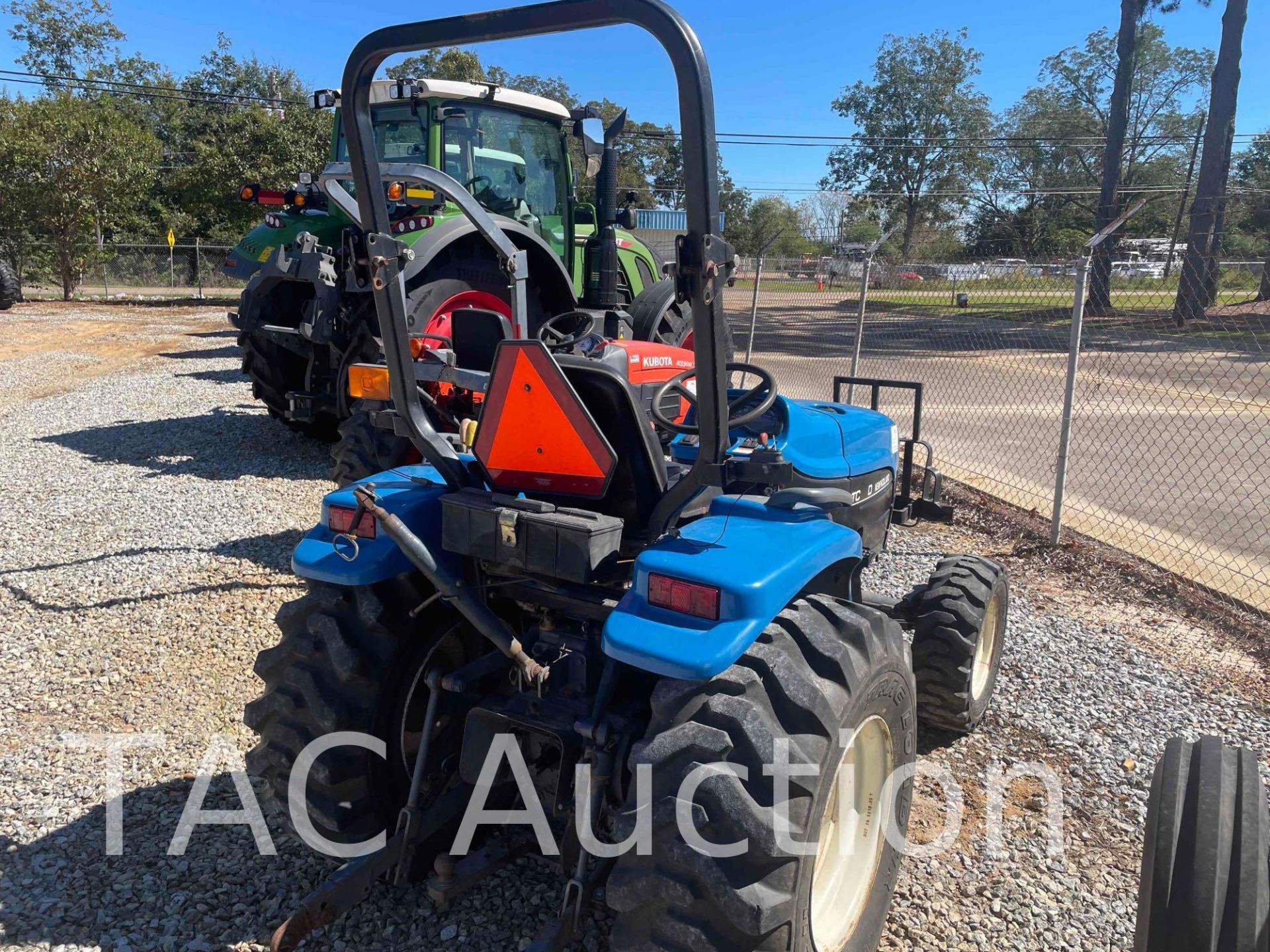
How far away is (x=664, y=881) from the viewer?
1.66 meters

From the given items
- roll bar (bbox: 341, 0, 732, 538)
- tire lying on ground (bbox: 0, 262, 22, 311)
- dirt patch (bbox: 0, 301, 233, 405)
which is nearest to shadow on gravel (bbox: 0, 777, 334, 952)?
roll bar (bbox: 341, 0, 732, 538)

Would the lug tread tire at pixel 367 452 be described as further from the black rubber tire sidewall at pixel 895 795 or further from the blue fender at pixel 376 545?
the black rubber tire sidewall at pixel 895 795

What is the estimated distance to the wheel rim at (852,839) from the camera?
6.68ft

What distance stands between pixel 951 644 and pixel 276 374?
618cm

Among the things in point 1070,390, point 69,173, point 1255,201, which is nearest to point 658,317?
point 1070,390

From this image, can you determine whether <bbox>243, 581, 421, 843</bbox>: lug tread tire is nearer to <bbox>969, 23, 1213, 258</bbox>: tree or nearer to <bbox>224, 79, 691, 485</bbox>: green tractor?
<bbox>224, 79, 691, 485</bbox>: green tractor

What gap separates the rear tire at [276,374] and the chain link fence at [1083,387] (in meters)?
3.87

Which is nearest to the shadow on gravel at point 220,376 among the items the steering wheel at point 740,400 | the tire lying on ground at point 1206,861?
the steering wheel at point 740,400

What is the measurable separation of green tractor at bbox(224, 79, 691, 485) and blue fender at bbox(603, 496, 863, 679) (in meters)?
3.30

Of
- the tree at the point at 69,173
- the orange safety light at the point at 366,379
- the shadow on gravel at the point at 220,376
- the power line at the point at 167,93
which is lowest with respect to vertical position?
the shadow on gravel at the point at 220,376

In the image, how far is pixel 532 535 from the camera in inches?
79.4

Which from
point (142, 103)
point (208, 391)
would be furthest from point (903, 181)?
point (208, 391)

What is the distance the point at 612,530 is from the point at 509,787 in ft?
2.93

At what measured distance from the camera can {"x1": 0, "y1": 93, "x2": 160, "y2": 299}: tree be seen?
70.9ft
